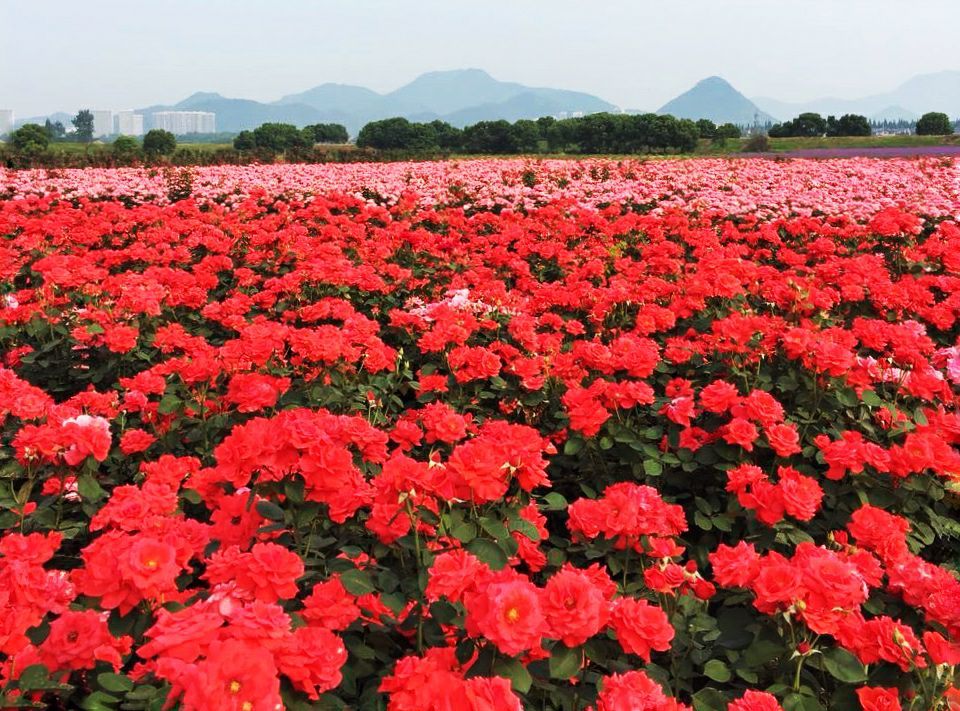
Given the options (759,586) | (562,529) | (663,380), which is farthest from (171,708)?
(663,380)

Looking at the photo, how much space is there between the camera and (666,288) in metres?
5.34

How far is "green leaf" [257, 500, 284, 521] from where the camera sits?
2.15m

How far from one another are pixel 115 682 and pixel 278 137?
52.8 meters

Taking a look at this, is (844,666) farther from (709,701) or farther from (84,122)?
(84,122)

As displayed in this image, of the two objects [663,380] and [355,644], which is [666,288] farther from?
[355,644]

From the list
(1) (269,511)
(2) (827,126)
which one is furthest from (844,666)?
(2) (827,126)

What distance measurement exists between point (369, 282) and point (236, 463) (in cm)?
359

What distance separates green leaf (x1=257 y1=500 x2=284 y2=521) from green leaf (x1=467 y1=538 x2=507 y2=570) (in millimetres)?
621

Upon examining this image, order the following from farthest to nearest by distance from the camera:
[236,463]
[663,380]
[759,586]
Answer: [663,380] → [236,463] → [759,586]

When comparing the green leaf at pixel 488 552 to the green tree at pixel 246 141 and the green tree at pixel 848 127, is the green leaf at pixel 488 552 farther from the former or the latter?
the green tree at pixel 848 127

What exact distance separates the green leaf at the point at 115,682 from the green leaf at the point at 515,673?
0.91 meters

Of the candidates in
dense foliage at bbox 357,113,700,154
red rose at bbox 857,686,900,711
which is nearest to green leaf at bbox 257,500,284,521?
red rose at bbox 857,686,900,711

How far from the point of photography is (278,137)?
49625mm

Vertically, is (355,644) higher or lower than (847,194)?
lower
